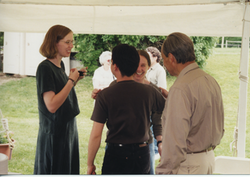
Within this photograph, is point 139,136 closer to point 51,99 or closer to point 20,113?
point 51,99

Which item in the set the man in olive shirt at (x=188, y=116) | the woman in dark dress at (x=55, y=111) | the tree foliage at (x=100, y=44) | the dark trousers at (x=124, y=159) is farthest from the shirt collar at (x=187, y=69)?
the tree foliage at (x=100, y=44)

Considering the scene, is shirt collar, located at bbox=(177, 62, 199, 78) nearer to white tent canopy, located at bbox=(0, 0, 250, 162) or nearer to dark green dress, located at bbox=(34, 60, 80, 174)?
dark green dress, located at bbox=(34, 60, 80, 174)

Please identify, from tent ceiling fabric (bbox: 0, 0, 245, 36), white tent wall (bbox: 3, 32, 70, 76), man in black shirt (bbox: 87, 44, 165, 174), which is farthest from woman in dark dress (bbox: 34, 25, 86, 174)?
white tent wall (bbox: 3, 32, 70, 76)

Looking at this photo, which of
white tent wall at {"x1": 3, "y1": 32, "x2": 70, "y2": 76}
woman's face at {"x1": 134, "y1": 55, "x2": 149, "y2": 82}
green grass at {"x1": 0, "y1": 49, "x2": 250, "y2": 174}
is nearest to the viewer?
woman's face at {"x1": 134, "y1": 55, "x2": 149, "y2": 82}

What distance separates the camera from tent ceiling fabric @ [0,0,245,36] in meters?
2.71

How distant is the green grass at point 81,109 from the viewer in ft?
18.2

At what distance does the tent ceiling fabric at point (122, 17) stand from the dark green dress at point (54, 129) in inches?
37.1

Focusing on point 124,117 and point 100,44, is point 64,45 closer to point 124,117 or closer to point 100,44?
point 124,117

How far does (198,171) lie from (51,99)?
1074 mm

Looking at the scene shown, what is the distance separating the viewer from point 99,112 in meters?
1.73

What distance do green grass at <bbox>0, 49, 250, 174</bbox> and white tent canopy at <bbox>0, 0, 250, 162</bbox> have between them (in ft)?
8.03

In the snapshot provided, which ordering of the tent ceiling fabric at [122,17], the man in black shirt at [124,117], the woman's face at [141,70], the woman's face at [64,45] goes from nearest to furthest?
the man in black shirt at [124,117], the woman's face at [64,45], the woman's face at [141,70], the tent ceiling fabric at [122,17]

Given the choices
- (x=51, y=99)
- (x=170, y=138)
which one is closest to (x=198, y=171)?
(x=170, y=138)

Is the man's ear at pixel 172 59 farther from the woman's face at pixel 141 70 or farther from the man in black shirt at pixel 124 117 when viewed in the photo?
the woman's face at pixel 141 70
